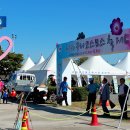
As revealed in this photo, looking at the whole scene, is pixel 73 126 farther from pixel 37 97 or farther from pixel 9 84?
pixel 9 84

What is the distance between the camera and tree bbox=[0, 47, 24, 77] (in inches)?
2414

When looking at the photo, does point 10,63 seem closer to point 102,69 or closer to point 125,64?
point 125,64

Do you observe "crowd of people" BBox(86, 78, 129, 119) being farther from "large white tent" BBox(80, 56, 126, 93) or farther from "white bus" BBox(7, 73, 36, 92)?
"large white tent" BBox(80, 56, 126, 93)

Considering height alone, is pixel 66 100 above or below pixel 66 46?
below

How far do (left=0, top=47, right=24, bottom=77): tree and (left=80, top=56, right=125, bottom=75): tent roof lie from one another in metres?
24.1

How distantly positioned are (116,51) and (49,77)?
833 inches

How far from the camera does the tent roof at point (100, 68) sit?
1455 inches

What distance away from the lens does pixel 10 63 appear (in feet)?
202

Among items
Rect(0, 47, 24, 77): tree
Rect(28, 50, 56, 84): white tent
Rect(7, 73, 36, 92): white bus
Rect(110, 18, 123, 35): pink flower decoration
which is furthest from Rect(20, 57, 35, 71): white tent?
Rect(110, 18, 123, 35): pink flower decoration

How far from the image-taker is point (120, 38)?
55.1 feet

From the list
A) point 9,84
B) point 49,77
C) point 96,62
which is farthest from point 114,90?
point 9,84

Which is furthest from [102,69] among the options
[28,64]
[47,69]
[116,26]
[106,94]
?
[116,26]

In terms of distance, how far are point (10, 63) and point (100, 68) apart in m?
26.1

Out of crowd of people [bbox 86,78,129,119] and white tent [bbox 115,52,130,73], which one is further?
white tent [bbox 115,52,130,73]
